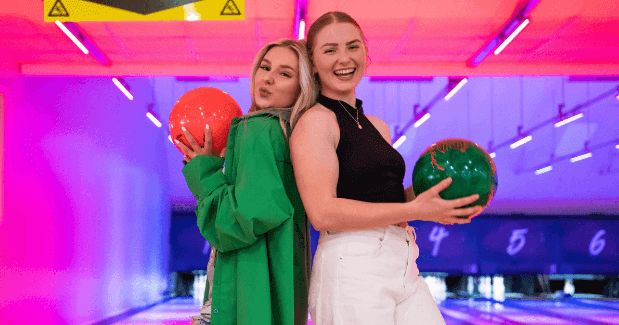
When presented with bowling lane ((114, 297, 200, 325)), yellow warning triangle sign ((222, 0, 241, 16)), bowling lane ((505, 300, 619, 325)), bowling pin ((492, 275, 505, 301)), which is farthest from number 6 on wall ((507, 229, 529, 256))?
yellow warning triangle sign ((222, 0, 241, 16))

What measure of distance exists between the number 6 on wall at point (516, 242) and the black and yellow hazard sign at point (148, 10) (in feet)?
37.8

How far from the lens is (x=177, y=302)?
1110cm

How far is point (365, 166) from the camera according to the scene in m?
1.60

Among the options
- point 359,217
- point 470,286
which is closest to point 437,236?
point 470,286

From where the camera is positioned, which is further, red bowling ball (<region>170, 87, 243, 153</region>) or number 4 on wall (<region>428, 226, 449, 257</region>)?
number 4 on wall (<region>428, 226, 449, 257</region>)

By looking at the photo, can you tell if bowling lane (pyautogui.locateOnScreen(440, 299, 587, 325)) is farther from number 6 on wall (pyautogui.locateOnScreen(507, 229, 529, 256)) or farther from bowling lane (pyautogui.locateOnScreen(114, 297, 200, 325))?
bowling lane (pyautogui.locateOnScreen(114, 297, 200, 325))

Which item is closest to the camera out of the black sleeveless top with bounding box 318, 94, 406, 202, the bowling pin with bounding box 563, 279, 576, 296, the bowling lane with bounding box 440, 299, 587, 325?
the black sleeveless top with bounding box 318, 94, 406, 202

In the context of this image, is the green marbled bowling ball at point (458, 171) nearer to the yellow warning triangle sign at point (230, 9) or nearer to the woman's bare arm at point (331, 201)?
the woman's bare arm at point (331, 201)

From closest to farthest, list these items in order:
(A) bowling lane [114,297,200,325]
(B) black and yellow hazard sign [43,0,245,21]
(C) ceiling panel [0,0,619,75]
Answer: (B) black and yellow hazard sign [43,0,245,21] < (C) ceiling panel [0,0,619,75] < (A) bowling lane [114,297,200,325]

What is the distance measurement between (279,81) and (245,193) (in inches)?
21.3

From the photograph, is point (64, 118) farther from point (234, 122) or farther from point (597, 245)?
point (597, 245)

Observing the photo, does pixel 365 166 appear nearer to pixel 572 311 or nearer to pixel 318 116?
pixel 318 116

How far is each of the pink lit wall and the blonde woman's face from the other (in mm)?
3712

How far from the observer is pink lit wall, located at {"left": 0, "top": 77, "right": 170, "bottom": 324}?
471cm
